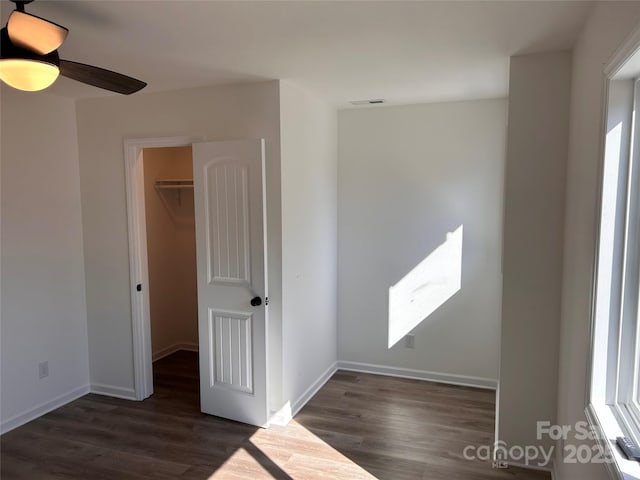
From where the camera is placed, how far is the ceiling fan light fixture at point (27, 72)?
165cm

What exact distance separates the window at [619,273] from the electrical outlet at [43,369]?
3.66 meters

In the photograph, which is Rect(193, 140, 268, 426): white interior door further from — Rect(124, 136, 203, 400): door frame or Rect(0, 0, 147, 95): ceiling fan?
Rect(0, 0, 147, 95): ceiling fan

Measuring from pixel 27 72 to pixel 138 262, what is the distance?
2.24 m

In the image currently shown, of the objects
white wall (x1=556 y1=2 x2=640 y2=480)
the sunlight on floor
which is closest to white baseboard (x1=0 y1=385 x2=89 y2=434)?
the sunlight on floor

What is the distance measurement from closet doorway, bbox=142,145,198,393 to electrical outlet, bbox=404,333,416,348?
2.07 meters

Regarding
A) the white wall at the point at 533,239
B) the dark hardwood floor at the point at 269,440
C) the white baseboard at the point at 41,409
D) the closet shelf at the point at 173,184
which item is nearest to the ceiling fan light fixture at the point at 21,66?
the dark hardwood floor at the point at 269,440

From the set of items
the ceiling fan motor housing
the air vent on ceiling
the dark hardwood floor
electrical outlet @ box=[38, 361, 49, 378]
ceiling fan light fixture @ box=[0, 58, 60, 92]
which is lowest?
the dark hardwood floor

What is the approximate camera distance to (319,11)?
2.00m

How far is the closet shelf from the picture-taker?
4.57 m

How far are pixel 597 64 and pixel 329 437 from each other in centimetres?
270

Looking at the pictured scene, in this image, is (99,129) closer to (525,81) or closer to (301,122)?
(301,122)

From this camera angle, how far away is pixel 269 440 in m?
3.14

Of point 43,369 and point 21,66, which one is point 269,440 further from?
point 21,66

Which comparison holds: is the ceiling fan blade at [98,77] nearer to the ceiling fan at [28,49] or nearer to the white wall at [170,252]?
the ceiling fan at [28,49]
